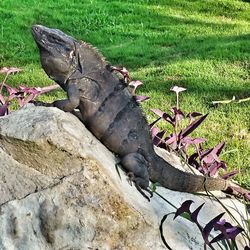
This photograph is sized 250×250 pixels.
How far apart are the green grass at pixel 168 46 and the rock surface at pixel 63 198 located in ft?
7.40

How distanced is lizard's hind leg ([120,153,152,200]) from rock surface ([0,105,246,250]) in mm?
Answer: 151

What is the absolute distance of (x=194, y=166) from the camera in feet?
13.9

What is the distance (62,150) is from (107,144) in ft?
1.48

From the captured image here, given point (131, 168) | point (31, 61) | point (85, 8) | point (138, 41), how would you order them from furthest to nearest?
point (85, 8), point (138, 41), point (31, 61), point (131, 168)

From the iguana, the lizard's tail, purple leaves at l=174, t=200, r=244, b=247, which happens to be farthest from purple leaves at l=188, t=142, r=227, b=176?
purple leaves at l=174, t=200, r=244, b=247

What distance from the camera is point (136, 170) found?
3.13 metres

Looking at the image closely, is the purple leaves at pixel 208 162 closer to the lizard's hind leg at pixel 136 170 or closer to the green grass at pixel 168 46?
the green grass at pixel 168 46

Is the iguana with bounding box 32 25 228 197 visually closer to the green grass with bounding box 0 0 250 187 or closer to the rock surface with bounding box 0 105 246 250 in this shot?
the rock surface with bounding box 0 105 246 250

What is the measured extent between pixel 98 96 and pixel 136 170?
0.38 m

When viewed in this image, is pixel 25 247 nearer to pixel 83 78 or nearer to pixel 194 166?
pixel 83 78

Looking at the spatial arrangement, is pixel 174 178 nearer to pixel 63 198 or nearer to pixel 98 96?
pixel 98 96

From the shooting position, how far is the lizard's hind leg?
123 inches

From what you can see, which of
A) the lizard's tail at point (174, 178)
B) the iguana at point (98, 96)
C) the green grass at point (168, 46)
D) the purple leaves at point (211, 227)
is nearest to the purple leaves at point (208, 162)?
the lizard's tail at point (174, 178)

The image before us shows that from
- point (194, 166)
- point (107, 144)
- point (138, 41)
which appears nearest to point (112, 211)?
point (107, 144)
